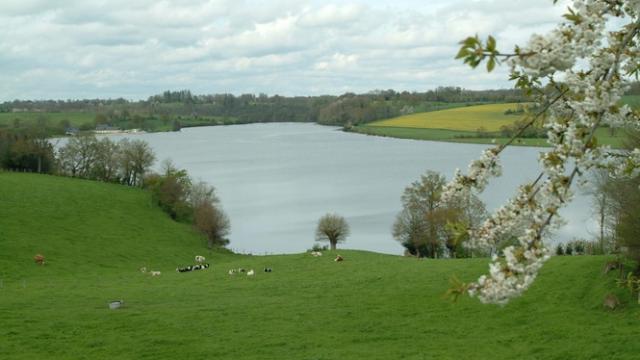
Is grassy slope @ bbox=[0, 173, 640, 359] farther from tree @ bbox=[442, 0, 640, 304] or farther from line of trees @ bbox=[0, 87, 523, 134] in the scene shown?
line of trees @ bbox=[0, 87, 523, 134]

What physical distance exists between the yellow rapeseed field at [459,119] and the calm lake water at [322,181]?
6.22 metres

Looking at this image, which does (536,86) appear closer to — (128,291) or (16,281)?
(128,291)

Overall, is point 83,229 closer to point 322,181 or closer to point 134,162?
point 134,162

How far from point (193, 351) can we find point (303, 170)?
205 ft

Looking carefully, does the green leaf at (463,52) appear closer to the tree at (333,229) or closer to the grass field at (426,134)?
the tree at (333,229)

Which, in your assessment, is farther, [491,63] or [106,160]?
[106,160]

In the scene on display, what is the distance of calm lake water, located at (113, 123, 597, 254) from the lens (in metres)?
46.8

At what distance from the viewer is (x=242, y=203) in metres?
59.0

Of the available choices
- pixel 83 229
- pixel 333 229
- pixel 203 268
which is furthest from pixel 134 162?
pixel 203 268

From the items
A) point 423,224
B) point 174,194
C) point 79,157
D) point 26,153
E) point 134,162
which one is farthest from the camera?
point 79,157

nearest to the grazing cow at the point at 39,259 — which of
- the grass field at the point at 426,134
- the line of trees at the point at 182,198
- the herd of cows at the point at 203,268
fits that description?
the herd of cows at the point at 203,268

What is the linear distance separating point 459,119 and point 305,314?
96987 mm

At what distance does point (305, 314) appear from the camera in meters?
19.2

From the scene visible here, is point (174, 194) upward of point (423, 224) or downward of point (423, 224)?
upward
